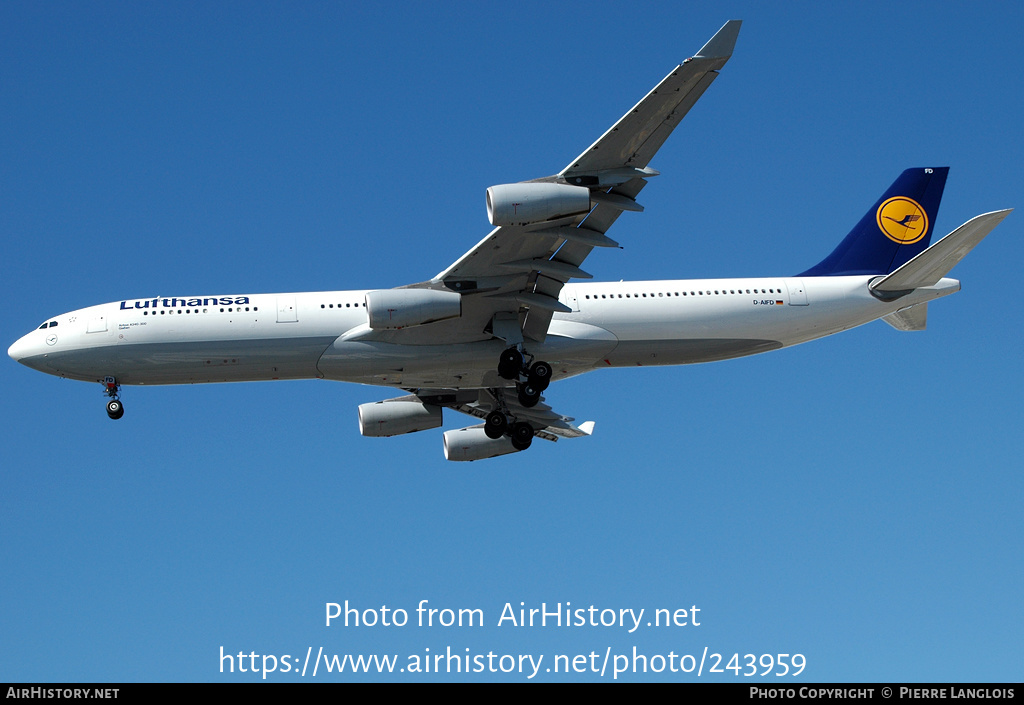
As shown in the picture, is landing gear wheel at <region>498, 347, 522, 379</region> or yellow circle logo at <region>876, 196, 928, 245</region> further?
yellow circle logo at <region>876, 196, 928, 245</region>

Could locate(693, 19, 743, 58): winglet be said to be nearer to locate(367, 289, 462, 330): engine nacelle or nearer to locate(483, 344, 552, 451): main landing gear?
locate(367, 289, 462, 330): engine nacelle

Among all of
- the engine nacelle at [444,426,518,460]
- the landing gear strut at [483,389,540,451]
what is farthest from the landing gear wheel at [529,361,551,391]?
the engine nacelle at [444,426,518,460]

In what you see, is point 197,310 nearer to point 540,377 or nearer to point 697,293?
point 540,377

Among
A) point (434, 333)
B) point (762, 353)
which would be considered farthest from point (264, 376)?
point (762, 353)

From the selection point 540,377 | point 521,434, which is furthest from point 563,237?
point 521,434

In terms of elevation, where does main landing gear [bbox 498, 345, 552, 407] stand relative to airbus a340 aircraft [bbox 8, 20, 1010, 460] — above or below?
below

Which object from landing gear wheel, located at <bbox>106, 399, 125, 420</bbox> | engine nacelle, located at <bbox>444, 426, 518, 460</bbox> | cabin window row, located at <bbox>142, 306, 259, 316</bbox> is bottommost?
landing gear wheel, located at <bbox>106, 399, 125, 420</bbox>

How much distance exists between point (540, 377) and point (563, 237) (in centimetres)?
554

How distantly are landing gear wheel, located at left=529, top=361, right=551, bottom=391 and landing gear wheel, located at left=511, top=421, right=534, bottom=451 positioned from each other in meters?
3.48

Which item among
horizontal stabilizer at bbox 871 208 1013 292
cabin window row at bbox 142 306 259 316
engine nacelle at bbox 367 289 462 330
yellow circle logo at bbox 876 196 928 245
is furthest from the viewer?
yellow circle logo at bbox 876 196 928 245

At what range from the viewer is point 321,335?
29781mm

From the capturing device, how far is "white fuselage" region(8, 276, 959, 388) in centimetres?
2972

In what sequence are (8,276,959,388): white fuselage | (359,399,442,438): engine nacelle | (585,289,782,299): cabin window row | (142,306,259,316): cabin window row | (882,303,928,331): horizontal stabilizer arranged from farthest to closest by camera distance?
(359,399,442,438): engine nacelle → (882,303,928,331): horizontal stabilizer → (585,289,782,299): cabin window row → (142,306,259,316): cabin window row → (8,276,959,388): white fuselage
